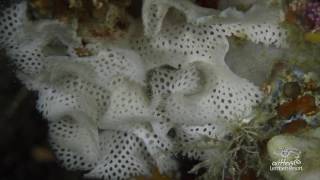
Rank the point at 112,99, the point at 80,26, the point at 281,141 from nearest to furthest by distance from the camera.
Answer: the point at 281,141 < the point at 80,26 < the point at 112,99

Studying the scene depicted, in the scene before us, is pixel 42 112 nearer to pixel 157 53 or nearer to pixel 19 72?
pixel 19 72

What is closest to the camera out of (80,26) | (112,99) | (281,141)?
(281,141)

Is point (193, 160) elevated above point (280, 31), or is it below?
below

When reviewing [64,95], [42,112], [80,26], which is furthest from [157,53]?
[42,112]

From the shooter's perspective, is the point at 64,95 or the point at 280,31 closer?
the point at 280,31

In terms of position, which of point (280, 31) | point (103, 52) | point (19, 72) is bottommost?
point (19, 72)
